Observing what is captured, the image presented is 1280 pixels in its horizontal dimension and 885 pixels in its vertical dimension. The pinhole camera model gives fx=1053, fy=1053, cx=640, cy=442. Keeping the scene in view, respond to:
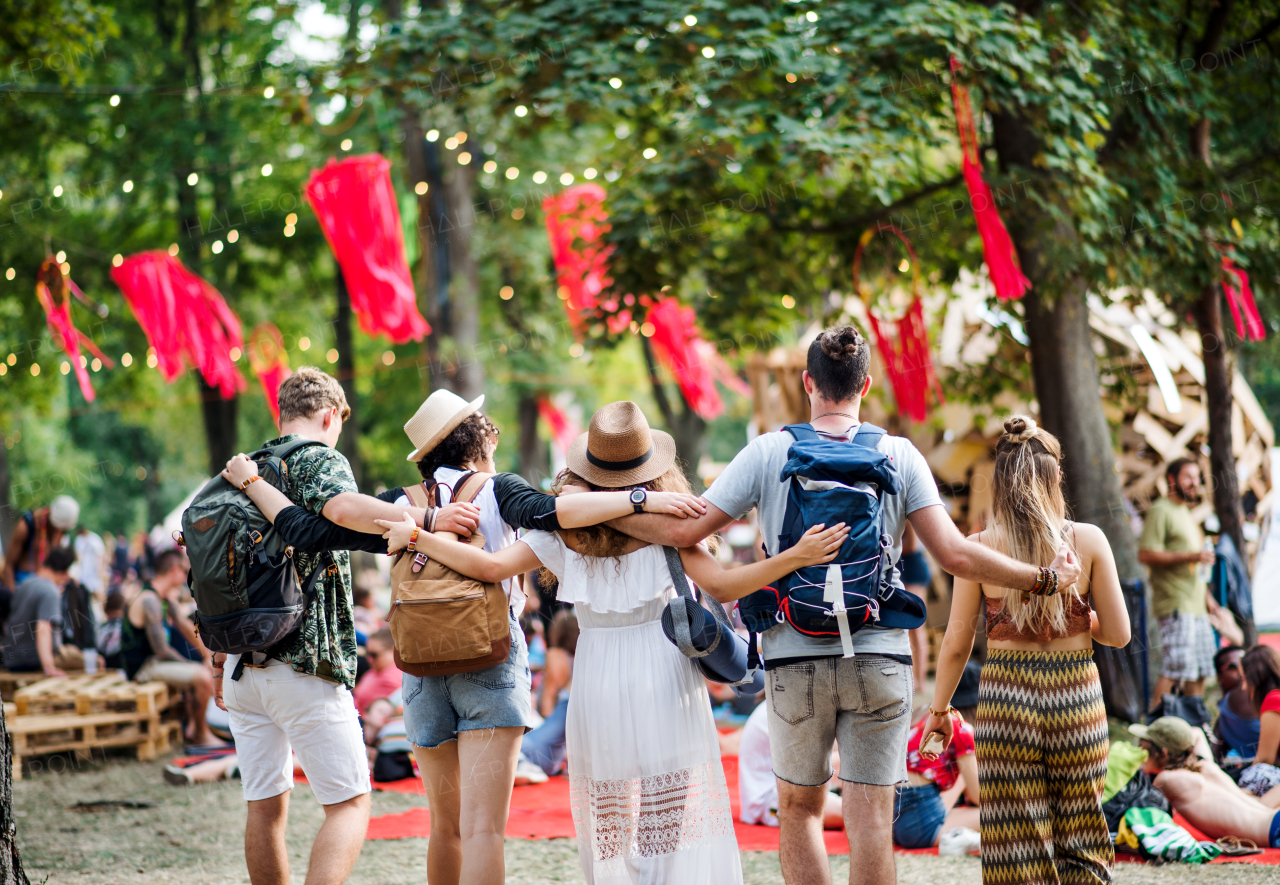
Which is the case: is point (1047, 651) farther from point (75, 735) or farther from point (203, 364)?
point (203, 364)

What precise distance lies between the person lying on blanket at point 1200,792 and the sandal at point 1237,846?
2cm

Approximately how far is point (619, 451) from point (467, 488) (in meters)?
0.58

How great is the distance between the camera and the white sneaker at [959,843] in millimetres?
4910

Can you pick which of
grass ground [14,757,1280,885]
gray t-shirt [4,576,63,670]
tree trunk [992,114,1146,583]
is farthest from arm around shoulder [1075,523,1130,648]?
gray t-shirt [4,576,63,670]

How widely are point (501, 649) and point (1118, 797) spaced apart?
3.35m

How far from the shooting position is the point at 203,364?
11656mm

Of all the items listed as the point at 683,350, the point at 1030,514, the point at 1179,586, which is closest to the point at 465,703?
the point at 1030,514

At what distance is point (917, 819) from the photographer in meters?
5.11

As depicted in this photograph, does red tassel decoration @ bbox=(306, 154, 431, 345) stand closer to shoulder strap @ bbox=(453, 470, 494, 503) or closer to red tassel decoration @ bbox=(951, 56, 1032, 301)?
red tassel decoration @ bbox=(951, 56, 1032, 301)

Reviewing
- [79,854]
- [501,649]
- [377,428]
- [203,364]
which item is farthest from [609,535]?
[377,428]

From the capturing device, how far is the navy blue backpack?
295 cm

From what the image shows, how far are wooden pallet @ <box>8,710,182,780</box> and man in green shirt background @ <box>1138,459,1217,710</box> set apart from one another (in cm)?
743

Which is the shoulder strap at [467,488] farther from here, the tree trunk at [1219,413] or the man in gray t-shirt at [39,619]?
the man in gray t-shirt at [39,619]

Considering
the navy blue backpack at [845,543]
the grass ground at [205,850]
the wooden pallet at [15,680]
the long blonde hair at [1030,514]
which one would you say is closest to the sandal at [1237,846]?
the grass ground at [205,850]
